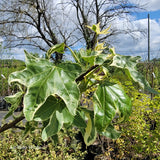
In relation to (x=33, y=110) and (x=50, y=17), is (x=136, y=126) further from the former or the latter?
(x=50, y=17)

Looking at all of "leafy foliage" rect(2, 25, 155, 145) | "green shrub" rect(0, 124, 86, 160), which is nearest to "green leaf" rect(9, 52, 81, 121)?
"leafy foliage" rect(2, 25, 155, 145)

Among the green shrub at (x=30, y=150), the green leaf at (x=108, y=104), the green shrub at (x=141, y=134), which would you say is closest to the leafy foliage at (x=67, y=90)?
the green leaf at (x=108, y=104)

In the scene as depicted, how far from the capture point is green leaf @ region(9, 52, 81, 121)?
410 mm

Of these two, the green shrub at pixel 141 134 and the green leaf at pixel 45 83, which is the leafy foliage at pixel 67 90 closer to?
the green leaf at pixel 45 83

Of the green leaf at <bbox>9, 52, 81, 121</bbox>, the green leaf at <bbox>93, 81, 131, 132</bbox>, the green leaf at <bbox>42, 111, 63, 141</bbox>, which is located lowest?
the green leaf at <bbox>42, 111, 63, 141</bbox>

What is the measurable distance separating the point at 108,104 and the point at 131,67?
107mm

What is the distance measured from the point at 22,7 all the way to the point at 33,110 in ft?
21.9

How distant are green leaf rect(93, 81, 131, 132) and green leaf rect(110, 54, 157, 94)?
2.0 inches

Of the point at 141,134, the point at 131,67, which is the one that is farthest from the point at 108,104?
the point at 141,134

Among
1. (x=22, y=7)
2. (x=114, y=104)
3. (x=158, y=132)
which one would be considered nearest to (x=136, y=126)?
(x=158, y=132)

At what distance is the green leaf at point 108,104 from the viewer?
453 mm

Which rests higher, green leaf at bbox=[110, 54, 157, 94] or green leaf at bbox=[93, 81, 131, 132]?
green leaf at bbox=[110, 54, 157, 94]

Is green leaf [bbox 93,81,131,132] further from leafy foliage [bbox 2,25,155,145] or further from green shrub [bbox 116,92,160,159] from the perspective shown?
green shrub [bbox 116,92,160,159]

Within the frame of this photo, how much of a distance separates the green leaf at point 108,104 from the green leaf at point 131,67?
51 millimetres
